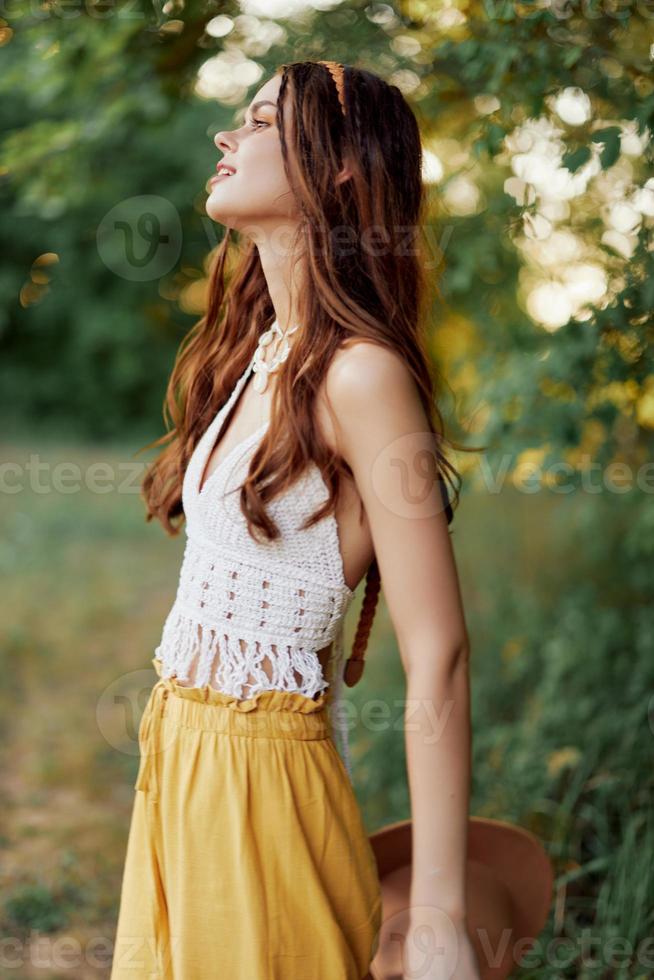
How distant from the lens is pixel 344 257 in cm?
140

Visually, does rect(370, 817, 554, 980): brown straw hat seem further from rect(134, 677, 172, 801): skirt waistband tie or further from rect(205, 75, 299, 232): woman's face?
rect(205, 75, 299, 232): woman's face

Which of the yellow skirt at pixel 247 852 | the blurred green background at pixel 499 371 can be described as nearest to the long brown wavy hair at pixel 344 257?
the yellow skirt at pixel 247 852

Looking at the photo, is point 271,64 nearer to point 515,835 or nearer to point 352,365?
point 352,365

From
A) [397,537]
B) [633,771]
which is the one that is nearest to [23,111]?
[633,771]

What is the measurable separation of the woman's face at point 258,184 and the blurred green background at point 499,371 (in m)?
Answer: 0.64

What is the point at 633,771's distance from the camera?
2836 mm

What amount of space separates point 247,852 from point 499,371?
6.80 ft

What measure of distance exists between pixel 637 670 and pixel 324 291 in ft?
7.15

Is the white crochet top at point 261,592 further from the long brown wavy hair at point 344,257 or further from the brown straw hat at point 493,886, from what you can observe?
the brown straw hat at point 493,886

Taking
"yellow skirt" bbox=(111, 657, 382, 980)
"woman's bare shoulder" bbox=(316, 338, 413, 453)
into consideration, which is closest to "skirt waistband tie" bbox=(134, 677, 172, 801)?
"yellow skirt" bbox=(111, 657, 382, 980)

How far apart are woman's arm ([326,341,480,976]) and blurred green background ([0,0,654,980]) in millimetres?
965

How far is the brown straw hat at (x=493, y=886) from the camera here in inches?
55.7

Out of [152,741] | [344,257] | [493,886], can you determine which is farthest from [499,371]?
[152,741]

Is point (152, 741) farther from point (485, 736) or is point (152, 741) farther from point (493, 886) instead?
point (485, 736)
